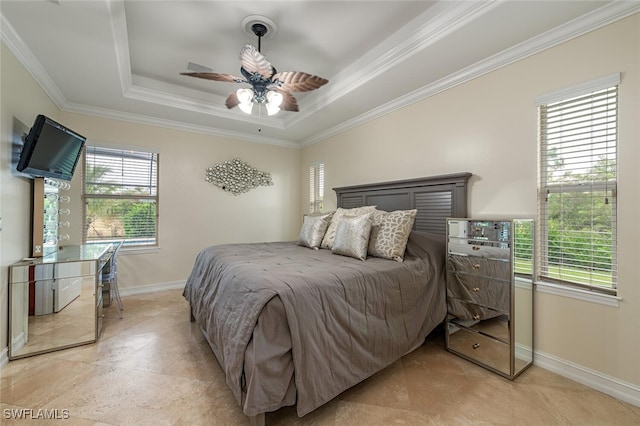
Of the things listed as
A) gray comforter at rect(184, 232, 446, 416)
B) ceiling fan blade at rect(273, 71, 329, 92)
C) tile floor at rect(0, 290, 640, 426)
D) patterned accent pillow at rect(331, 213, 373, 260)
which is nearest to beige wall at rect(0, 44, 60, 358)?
tile floor at rect(0, 290, 640, 426)

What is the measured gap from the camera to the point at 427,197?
118 inches

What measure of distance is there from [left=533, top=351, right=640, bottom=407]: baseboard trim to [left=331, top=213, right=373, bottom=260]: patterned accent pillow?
1.60 meters

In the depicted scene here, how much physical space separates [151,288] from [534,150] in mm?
4911

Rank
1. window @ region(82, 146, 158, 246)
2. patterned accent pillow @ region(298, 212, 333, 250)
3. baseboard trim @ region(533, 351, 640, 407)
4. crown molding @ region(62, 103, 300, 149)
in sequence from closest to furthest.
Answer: baseboard trim @ region(533, 351, 640, 407), patterned accent pillow @ region(298, 212, 333, 250), crown molding @ region(62, 103, 300, 149), window @ region(82, 146, 158, 246)

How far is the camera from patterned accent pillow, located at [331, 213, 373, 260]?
2.45 meters

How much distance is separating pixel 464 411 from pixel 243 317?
1464 mm

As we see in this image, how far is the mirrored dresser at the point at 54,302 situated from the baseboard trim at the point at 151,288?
4.60 ft

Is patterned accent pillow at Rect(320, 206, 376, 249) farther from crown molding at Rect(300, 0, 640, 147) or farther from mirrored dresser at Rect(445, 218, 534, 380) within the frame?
crown molding at Rect(300, 0, 640, 147)

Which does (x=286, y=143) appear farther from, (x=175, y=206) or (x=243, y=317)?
(x=243, y=317)

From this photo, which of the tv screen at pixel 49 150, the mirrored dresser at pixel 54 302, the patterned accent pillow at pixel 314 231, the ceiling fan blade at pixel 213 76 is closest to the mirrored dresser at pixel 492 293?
the patterned accent pillow at pixel 314 231

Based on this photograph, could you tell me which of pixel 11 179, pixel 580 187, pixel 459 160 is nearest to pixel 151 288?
pixel 11 179

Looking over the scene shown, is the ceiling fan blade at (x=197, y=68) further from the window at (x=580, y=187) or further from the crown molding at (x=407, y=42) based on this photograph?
the window at (x=580, y=187)

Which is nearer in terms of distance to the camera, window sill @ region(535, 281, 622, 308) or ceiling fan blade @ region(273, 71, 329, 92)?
window sill @ region(535, 281, 622, 308)

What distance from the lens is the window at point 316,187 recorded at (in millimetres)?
4902
